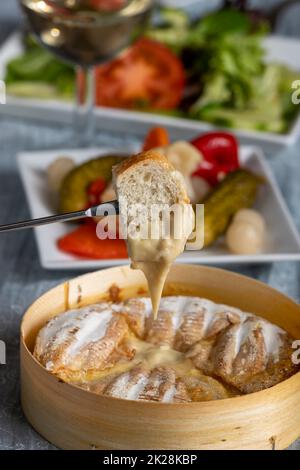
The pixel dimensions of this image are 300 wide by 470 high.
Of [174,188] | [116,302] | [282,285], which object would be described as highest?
[174,188]

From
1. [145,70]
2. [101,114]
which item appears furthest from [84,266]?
[145,70]

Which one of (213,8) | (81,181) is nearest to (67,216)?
(81,181)

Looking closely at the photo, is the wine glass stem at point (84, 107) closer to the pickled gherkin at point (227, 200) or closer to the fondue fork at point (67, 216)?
the pickled gherkin at point (227, 200)

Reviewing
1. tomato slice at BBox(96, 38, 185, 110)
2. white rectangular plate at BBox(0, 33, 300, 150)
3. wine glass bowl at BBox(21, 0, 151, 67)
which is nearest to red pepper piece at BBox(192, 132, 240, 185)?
white rectangular plate at BBox(0, 33, 300, 150)

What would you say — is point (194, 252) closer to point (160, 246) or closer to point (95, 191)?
point (95, 191)

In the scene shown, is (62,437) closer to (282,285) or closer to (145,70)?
(282,285)

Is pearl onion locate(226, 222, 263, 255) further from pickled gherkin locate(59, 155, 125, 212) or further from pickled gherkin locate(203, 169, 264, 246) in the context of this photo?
pickled gherkin locate(59, 155, 125, 212)
